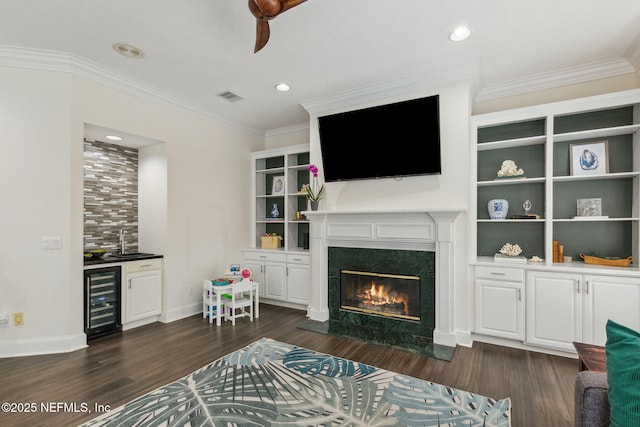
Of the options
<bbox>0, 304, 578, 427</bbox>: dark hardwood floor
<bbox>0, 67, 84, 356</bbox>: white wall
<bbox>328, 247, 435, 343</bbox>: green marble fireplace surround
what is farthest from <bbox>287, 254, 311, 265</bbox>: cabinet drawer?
<bbox>0, 67, 84, 356</bbox>: white wall

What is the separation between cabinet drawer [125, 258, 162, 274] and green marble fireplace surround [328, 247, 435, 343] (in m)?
2.17

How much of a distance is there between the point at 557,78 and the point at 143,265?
511cm

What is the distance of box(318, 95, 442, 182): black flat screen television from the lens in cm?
321

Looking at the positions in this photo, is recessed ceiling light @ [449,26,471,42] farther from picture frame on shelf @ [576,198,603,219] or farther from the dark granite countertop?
the dark granite countertop

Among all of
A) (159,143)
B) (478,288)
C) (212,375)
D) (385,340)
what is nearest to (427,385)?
(385,340)

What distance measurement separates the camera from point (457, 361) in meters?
2.74

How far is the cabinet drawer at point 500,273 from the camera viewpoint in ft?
9.73

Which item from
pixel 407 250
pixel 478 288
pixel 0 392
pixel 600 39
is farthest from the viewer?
pixel 407 250

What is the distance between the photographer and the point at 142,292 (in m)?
3.65

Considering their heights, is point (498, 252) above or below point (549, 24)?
below

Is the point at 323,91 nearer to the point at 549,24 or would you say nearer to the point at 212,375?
the point at 549,24

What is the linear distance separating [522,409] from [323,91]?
3488mm

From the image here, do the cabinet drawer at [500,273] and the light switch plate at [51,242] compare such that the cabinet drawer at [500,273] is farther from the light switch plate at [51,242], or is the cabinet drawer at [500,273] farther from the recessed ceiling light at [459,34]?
the light switch plate at [51,242]

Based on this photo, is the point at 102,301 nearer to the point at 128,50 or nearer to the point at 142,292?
the point at 142,292
